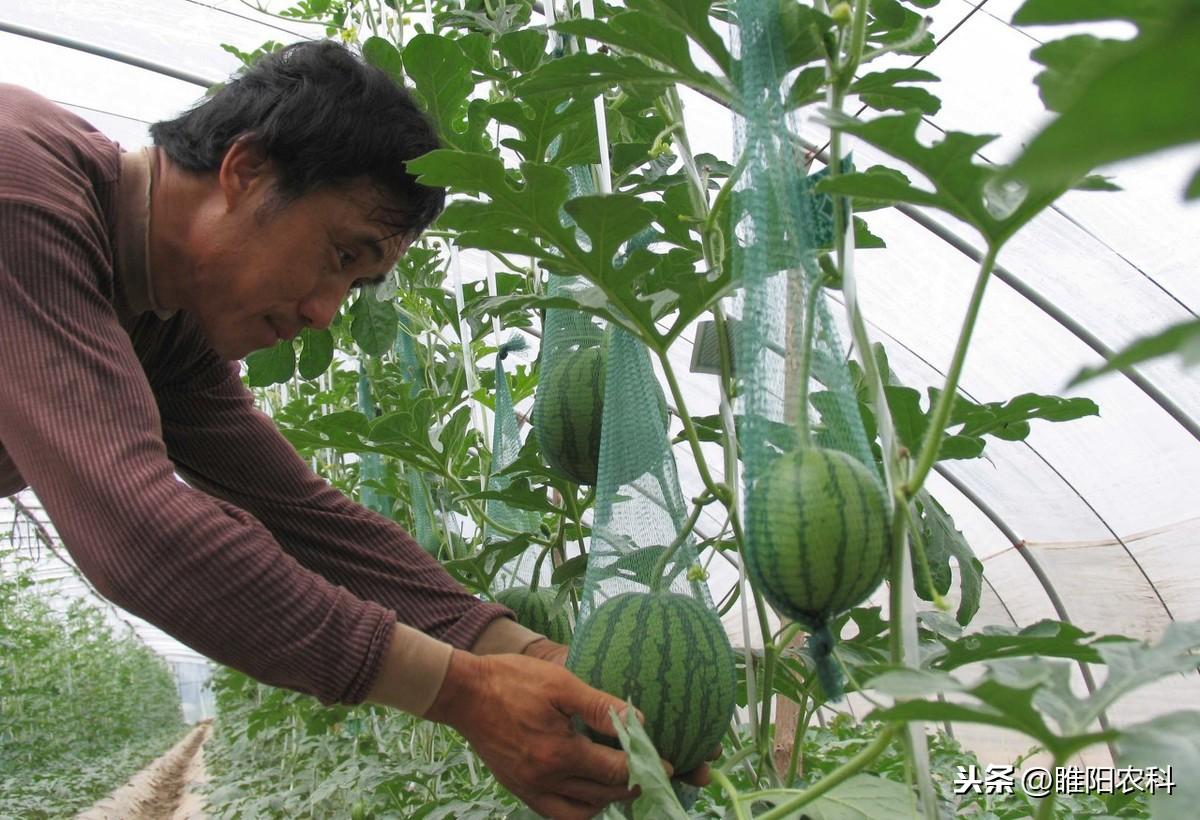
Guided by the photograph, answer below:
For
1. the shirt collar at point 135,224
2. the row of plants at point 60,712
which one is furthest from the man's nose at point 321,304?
the row of plants at point 60,712

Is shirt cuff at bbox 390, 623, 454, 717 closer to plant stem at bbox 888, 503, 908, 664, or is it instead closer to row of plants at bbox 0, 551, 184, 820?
plant stem at bbox 888, 503, 908, 664

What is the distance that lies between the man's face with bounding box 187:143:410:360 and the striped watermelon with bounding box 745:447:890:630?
966mm

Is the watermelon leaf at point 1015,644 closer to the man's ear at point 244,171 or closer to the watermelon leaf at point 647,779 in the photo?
the watermelon leaf at point 647,779

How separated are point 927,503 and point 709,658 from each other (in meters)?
0.37

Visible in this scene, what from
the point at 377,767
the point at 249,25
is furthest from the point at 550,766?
the point at 249,25

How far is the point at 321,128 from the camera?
167 cm

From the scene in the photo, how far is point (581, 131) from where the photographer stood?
170 cm

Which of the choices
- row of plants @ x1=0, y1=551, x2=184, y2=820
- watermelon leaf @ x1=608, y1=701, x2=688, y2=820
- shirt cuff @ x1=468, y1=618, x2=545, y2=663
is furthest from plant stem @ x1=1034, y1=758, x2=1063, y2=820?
row of plants @ x1=0, y1=551, x2=184, y2=820

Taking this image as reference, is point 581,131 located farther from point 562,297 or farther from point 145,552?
point 145,552

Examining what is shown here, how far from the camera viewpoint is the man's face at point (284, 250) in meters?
1.65

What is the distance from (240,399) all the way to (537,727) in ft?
3.75

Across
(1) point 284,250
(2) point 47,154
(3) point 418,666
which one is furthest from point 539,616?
(2) point 47,154

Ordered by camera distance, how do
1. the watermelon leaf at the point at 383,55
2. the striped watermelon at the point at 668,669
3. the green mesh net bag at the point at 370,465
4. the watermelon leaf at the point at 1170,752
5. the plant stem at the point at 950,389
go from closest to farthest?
the watermelon leaf at the point at 1170,752 < the plant stem at the point at 950,389 < the striped watermelon at the point at 668,669 < the watermelon leaf at the point at 383,55 < the green mesh net bag at the point at 370,465

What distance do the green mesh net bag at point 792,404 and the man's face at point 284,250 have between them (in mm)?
721
